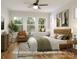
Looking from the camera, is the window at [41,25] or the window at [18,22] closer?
the window at [18,22]

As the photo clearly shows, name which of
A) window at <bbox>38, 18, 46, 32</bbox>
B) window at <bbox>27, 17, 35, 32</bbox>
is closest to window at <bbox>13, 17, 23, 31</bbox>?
window at <bbox>27, 17, 35, 32</bbox>

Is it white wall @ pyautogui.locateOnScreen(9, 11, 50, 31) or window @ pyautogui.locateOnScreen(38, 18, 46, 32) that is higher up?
white wall @ pyautogui.locateOnScreen(9, 11, 50, 31)

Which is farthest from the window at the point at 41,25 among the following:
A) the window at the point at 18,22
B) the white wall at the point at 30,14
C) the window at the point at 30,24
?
the window at the point at 18,22

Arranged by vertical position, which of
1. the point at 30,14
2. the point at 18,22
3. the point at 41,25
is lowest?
the point at 41,25

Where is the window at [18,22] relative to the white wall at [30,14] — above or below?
below

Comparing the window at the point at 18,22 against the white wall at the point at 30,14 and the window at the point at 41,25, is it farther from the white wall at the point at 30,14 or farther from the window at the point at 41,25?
the window at the point at 41,25

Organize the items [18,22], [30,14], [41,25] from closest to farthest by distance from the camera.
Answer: [18,22] → [30,14] → [41,25]

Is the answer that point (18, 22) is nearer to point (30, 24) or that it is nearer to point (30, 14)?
point (30, 24)

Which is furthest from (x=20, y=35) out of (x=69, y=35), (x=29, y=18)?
(x=69, y=35)

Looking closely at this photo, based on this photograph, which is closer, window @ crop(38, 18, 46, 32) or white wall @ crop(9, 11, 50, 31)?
white wall @ crop(9, 11, 50, 31)

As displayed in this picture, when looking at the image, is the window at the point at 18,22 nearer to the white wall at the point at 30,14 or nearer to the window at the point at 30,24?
the white wall at the point at 30,14

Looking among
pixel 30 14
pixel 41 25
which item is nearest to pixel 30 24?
pixel 30 14

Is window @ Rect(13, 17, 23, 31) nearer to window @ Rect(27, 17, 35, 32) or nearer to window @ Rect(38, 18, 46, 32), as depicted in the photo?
window @ Rect(27, 17, 35, 32)

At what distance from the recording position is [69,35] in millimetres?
7289
